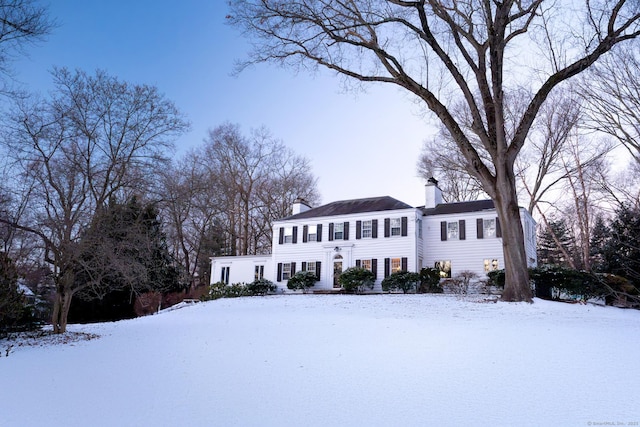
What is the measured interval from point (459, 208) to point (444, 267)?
332cm

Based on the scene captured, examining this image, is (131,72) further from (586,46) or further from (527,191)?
(527,191)

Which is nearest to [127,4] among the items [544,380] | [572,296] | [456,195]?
[544,380]

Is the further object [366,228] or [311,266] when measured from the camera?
[311,266]

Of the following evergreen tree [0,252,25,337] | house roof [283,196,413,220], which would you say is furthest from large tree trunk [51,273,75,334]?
house roof [283,196,413,220]

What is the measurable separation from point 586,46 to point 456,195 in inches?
816

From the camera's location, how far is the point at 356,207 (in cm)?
2602

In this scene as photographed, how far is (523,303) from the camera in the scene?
12859mm

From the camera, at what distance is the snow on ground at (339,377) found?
4172 mm

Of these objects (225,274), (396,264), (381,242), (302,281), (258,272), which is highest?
(381,242)

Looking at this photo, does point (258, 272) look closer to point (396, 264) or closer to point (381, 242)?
point (381, 242)

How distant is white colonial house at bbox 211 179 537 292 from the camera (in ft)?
73.2

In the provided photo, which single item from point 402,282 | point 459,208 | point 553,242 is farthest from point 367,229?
point 553,242

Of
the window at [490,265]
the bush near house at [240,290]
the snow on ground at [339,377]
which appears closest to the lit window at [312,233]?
the bush near house at [240,290]

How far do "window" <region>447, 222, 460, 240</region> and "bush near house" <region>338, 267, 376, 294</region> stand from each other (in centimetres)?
458
